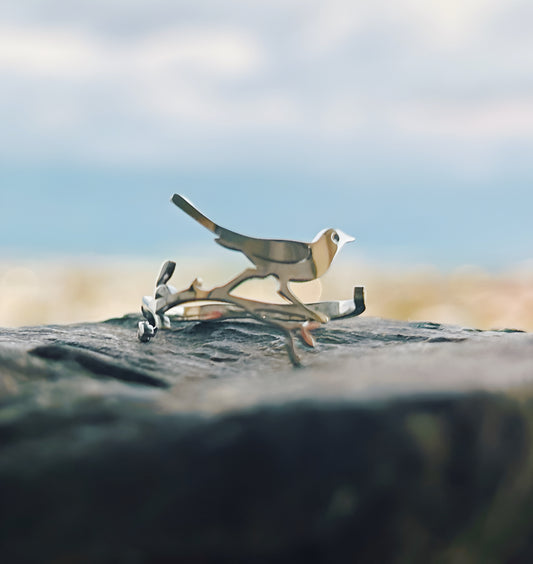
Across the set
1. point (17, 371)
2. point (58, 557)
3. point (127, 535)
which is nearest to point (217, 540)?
point (127, 535)

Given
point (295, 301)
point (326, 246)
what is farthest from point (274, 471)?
point (326, 246)

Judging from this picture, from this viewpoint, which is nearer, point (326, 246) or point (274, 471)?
point (274, 471)

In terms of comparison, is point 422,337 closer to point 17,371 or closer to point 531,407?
point 531,407

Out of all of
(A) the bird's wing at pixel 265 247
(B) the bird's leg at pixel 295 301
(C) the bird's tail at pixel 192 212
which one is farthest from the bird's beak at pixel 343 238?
(C) the bird's tail at pixel 192 212

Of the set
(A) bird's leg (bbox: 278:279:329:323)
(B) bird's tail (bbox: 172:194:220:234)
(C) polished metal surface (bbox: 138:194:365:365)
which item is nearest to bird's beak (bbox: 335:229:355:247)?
(C) polished metal surface (bbox: 138:194:365:365)

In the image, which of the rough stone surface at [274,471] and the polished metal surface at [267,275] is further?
the polished metal surface at [267,275]

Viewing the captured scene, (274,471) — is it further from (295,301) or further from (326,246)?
(326,246)

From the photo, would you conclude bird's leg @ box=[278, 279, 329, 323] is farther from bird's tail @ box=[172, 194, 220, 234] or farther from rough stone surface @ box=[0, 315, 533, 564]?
rough stone surface @ box=[0, 315, 533, 564]

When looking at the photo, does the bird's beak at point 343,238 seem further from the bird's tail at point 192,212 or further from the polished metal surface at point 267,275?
the bird's tail at point 192,212
